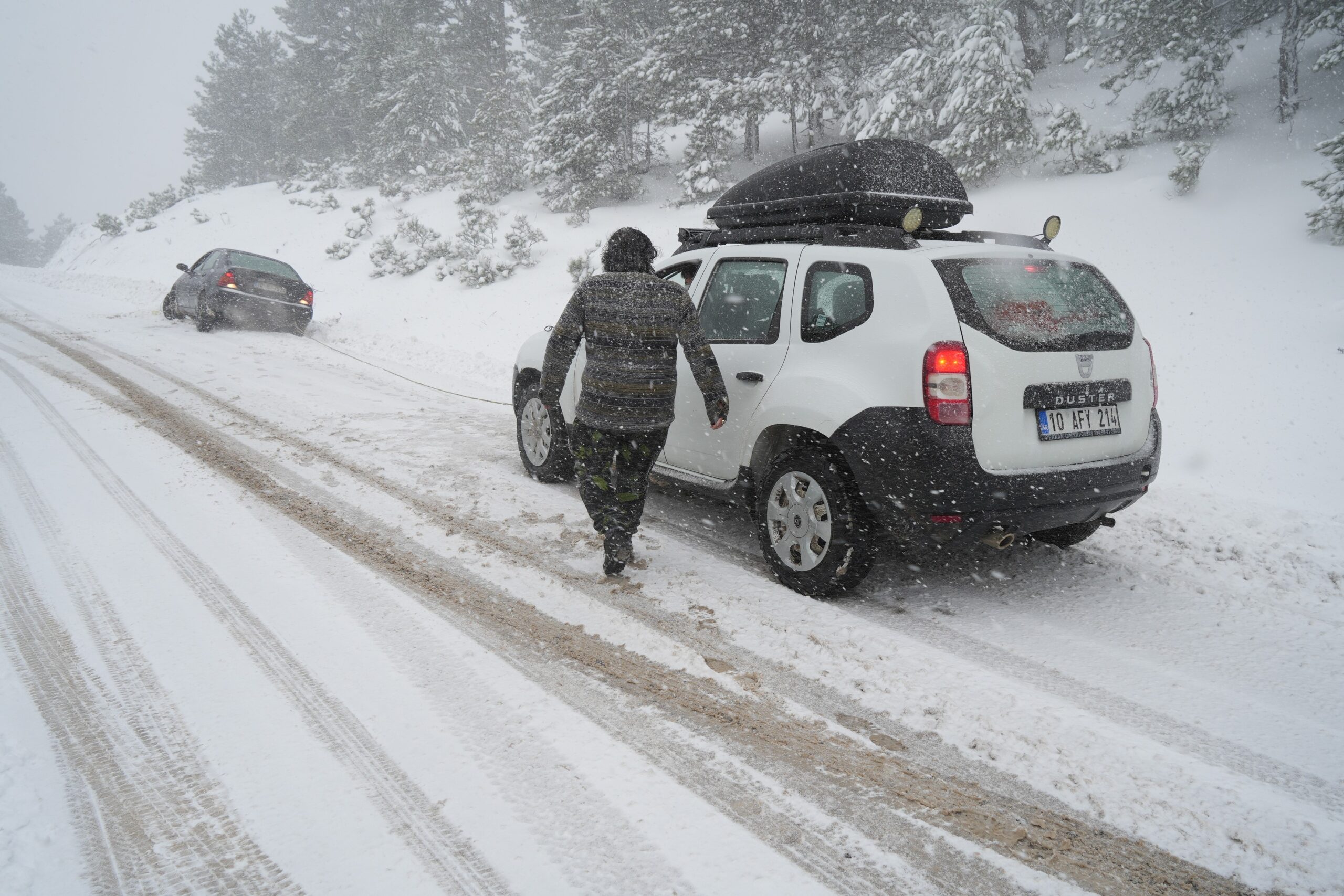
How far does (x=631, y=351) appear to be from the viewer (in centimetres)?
350

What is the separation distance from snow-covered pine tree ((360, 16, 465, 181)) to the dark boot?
29.2 m

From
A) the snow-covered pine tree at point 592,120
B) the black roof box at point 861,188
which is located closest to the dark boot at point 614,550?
the black roof box at point 861,188

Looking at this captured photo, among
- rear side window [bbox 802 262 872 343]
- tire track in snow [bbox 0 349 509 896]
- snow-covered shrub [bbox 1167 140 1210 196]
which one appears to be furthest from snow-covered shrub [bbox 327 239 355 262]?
rear side window [bbox 802 262 872 343]

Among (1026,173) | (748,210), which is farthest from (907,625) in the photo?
(1026,173)

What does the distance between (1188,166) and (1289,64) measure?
10.3ft

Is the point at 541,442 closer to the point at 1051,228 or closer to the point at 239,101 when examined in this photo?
the point at 1051,228

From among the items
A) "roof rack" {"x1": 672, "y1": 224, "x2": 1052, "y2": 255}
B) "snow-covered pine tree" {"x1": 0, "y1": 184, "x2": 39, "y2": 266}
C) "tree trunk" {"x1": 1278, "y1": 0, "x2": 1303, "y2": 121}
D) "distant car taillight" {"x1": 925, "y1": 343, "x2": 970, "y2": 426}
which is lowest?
"distant car taillight" {"x1": 925, "y1": 343, "x2": 970, "y2": 426}

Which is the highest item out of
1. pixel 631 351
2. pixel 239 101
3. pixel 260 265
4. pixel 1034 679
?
pixel 239 101

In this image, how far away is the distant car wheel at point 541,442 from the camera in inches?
203

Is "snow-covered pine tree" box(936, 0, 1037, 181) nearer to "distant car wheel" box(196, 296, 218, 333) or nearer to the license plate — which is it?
the license plate

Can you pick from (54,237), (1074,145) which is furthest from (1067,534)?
(54,237)

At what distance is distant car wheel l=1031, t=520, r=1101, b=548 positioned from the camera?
383cm

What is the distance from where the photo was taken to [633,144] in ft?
69.9

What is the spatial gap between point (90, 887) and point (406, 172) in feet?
116
